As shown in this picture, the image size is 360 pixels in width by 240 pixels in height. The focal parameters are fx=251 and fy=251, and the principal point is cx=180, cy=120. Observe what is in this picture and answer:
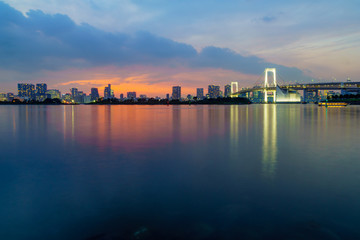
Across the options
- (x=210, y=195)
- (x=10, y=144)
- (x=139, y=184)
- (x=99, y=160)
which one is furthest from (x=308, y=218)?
(x=10, y=144)

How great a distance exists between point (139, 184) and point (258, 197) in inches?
123

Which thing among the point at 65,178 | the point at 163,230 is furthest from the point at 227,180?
the point at 65,178

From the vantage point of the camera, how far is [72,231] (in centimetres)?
445

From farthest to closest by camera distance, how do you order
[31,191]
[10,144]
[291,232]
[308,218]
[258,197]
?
[10,144] → [31,191] → [258,197] → [308,218] → [291,232]

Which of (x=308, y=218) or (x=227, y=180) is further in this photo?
(x=227, y=180)

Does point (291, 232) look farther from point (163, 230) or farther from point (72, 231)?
point (72, 231)

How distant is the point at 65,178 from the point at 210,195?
14.7 ft

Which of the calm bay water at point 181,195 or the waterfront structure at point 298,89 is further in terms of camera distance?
the waterfront structure at point 298,89

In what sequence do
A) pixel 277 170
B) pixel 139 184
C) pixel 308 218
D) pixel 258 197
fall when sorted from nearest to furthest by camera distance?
pixel 308 218 → pixel 258 197 → pixel 139 184 → pixel 277 170

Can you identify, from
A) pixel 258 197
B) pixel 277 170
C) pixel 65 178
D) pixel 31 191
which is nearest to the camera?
pixel 258 197

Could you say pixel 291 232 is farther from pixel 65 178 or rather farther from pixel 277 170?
pixel 65 178

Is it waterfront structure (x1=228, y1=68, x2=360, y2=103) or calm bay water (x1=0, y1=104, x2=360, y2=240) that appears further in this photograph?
waterfront structure (x1=228, y1=68, x2=360, y2=103)

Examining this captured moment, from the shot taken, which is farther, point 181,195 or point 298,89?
point 298,89

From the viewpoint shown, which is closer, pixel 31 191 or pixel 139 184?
pixel 31 191
